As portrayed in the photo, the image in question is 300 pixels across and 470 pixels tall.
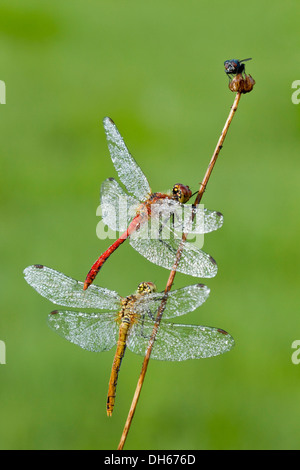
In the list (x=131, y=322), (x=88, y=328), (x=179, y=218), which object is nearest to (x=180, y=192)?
(x=179, y=218)

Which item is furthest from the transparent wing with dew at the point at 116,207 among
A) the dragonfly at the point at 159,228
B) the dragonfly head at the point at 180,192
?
the dragonfly head at the point at 180,192

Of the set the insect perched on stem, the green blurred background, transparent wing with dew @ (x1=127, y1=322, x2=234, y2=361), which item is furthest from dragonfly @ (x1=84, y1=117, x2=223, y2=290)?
the green blurred background

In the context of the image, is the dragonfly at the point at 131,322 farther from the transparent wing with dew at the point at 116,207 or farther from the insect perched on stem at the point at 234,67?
the insect perched on stem at the point at 234,67

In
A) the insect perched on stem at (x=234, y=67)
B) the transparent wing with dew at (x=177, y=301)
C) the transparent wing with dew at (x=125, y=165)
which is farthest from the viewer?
the transparent wing with dew at (x=125, y=165)

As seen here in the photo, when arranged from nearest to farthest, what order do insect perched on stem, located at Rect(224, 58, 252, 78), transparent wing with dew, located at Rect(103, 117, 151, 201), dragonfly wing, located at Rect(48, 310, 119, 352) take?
insect perched on stem, located at Rect(224, 58, 252, 78) → dragonfly wing, located at Rect(48, 310, 119, 352) → transparent wing with dew, located at Rect(103, 117, 151, 201)

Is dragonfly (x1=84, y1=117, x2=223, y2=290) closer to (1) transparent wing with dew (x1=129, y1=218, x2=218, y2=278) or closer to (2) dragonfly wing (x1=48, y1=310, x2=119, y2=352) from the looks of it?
(1) transparent wing with dew (x1=129, y1=218, x2=218, y2=278)

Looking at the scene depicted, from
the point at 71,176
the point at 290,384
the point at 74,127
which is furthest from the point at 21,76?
the point at 290,384

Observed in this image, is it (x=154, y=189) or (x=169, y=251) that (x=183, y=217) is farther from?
(x=154, y=189)
